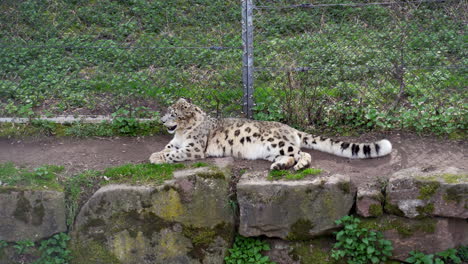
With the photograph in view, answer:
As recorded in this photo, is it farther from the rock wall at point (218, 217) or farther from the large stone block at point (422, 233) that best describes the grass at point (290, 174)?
the large stone block at point (422, 233)

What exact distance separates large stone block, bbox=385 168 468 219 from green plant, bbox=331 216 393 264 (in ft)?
1.06

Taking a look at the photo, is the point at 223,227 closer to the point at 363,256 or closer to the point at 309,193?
the point at 309,193

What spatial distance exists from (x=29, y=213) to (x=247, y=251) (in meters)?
2.27

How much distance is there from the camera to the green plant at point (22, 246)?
5.53m

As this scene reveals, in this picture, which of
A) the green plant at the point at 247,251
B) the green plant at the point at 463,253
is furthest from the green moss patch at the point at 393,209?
the green plant at the point at 247,251

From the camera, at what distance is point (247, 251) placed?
564 cm

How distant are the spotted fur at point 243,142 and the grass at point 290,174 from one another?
75 mm

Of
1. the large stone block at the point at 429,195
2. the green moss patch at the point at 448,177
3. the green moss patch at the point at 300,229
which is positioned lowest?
the green moss patch at the point at 300,229

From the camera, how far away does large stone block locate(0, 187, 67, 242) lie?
555 cm

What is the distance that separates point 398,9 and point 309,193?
3221 millimetres

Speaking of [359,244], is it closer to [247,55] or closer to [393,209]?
[393,209]

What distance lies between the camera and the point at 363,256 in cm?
539

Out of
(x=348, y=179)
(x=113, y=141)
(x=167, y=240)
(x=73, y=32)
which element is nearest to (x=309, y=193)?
(x=348, y=179)

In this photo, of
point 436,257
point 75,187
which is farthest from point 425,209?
point 75,187
